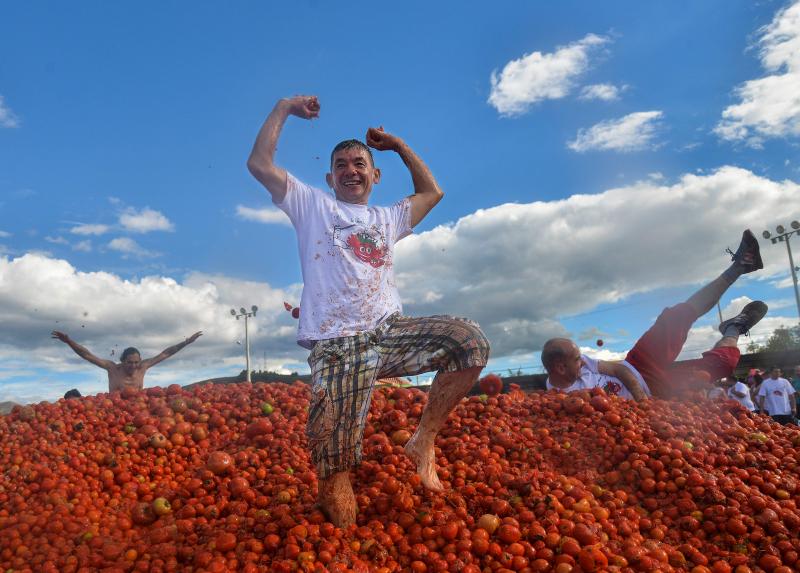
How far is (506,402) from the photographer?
5953mm

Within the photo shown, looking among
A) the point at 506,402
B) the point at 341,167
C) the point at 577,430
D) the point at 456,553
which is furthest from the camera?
the point at 506,402

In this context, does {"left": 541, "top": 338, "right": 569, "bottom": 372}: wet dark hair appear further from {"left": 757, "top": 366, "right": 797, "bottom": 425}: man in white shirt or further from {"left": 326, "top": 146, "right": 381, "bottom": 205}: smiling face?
{"left": 757, "top": 366, "right": 797, "bottom": 425}: man in white shirt

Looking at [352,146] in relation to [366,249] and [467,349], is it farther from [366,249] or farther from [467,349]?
[467,349]

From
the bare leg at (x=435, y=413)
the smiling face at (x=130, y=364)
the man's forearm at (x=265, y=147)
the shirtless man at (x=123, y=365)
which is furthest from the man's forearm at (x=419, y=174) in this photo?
the smiling face at (x=130, y=364)

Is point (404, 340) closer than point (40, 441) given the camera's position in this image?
Yes

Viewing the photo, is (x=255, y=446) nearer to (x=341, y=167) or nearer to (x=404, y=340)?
(x=404, y=340)

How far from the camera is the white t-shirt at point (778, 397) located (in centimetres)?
1262

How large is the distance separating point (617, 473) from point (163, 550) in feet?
11.2

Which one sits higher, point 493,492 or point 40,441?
point 40,441

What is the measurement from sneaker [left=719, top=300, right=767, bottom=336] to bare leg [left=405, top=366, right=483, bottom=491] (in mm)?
6995

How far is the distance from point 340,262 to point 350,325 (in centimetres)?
41

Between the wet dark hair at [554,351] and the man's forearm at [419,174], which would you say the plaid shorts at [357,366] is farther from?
the wet dark hair at [554,351]

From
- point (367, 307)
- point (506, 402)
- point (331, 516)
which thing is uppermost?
point (367, 307)

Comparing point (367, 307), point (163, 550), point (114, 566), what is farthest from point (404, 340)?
point (114, 566)
